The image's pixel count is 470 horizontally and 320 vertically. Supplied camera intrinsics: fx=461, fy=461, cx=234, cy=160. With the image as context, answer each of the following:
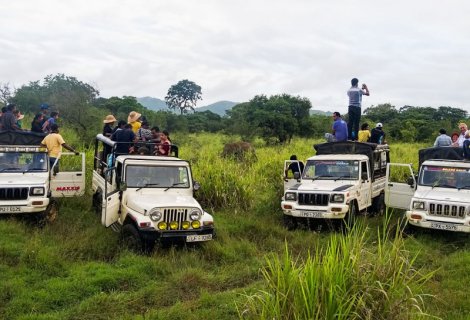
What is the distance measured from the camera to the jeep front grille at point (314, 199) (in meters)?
10.0

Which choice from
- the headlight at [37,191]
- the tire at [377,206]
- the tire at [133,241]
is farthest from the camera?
the tire at [377,206]

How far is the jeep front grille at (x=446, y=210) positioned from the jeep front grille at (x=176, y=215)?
4990 mm

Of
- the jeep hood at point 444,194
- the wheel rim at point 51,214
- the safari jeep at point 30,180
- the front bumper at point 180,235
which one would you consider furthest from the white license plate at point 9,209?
the jeep hood at point 444,194

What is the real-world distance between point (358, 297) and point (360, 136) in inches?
426

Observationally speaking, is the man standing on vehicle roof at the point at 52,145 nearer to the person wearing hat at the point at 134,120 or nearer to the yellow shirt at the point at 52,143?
the yellow shirt at the point at 52,143

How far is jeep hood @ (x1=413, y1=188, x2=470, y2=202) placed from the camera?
932 cm

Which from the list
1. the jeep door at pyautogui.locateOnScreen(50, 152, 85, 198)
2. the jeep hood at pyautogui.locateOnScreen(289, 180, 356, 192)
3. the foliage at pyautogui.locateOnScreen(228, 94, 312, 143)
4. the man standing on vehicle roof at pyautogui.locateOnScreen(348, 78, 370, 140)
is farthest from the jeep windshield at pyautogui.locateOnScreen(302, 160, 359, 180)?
the foliage at pyautogui.locateOnScreen(228, 94, 312, 143)

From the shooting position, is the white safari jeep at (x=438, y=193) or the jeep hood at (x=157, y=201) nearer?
the jeep hood at (x=157, y=201)

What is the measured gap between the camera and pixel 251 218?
1100 centimetres

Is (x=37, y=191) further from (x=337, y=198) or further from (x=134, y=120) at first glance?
(x=337, y=198)

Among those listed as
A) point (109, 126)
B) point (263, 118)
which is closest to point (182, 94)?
point (263, 118)

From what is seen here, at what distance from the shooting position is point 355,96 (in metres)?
13.4

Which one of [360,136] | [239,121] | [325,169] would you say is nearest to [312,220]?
[325,169]

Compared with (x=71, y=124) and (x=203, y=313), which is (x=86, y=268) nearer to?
(x=203, y=313)
